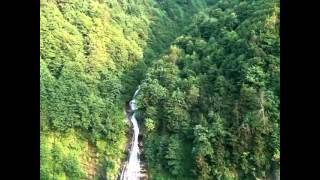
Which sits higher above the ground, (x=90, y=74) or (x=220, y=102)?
(x=90, y=74)

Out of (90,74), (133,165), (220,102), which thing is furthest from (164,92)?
(90,74)

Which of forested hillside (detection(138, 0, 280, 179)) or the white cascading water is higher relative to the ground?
forested hillside (detection(138, 0, 280, 179))

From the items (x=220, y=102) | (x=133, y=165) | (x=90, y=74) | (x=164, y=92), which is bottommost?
(x=133, y=165)

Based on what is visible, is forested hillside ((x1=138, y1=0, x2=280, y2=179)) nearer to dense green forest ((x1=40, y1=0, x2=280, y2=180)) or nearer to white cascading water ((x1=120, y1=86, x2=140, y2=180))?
dense green forest ((x1=40, y1=0, x2=280, y2=180))

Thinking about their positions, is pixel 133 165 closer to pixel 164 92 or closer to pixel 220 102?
pixel 164 92

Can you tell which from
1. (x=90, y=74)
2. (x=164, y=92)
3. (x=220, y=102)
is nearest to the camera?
(x=220, y=102)

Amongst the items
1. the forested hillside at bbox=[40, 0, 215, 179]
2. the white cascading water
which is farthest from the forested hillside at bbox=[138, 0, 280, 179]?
the forested hillside at bbox=[40, 0, 215, 179]

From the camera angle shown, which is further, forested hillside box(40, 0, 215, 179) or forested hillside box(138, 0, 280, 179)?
forested hillside box(40, 0, 215, 179)

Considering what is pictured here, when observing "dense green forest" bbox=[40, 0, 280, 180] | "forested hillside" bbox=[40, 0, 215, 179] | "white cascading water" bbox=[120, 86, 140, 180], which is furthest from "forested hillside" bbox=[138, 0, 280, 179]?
"forested hillside" bbox=[40, 0, 215, 179]

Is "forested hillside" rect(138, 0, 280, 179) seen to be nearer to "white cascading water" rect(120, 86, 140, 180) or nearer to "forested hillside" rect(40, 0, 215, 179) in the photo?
"white cascading water" rect(120, 86, 140, 180)
